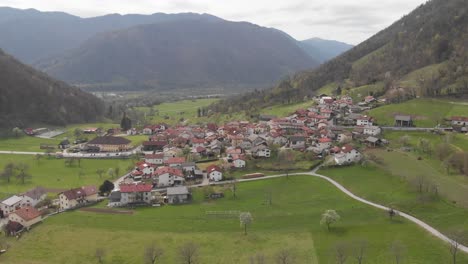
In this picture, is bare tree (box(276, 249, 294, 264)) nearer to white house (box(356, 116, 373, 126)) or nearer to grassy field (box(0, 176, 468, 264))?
grassy field (box(0, 176, 468, 264))

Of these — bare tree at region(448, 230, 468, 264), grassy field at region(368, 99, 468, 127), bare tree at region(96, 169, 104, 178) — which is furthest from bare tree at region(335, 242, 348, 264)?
grassy field at region(368, 99, 468, 127)

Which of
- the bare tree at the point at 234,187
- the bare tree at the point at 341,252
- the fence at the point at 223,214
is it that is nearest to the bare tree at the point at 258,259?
the bare tree at the point at 341,252

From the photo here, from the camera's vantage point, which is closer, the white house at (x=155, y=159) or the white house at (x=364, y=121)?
the white house at (x=155, y=159)

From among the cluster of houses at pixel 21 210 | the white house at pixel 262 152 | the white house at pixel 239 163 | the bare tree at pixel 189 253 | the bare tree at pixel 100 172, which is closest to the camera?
the bare tree at pixel 189 253

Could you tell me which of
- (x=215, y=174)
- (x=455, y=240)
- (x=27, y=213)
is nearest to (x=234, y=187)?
(x=215, y=174)

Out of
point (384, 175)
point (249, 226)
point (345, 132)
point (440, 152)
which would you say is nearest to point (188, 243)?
point (249, 226)

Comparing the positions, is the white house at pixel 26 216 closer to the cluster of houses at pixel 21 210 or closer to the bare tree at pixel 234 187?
the cluster of houses at pixel 21 210

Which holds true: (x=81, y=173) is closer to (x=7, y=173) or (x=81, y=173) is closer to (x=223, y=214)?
(x=7, y=173)
